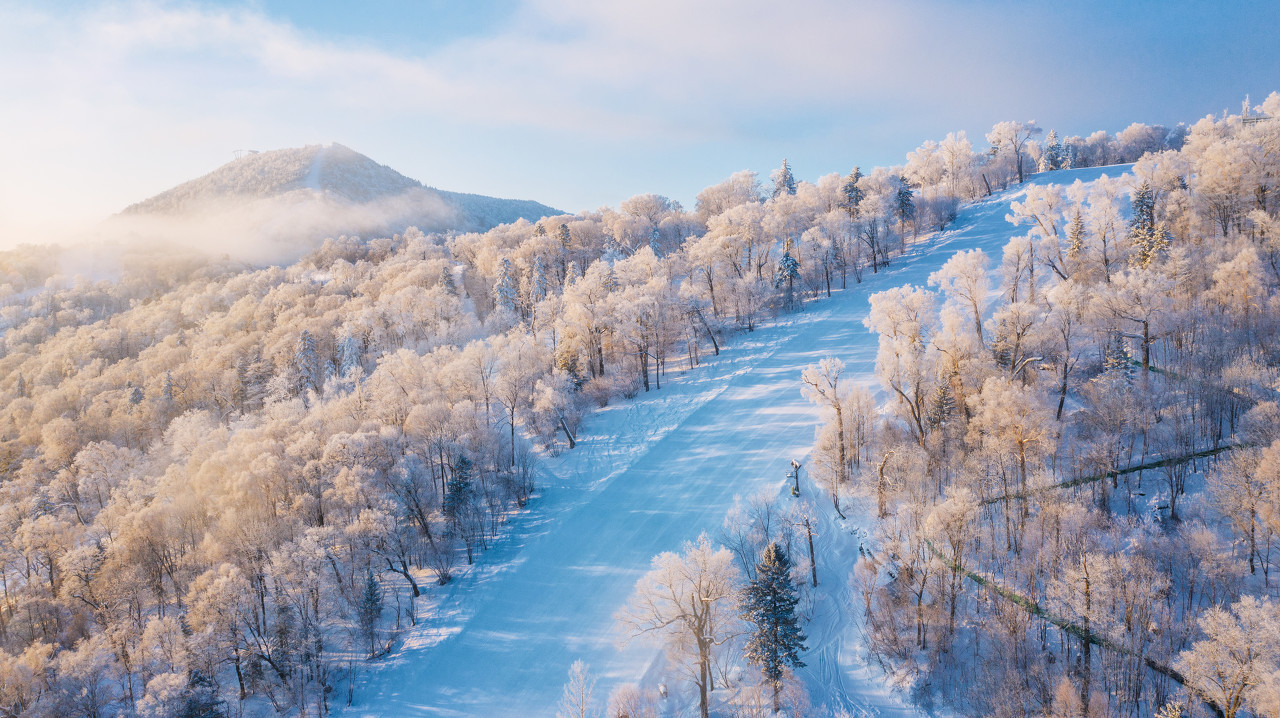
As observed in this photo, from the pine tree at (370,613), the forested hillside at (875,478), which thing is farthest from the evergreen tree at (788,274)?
the pine tree at (370,613)

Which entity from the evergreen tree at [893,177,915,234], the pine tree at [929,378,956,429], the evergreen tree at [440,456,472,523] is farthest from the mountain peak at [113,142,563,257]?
the pine tree at [929,378,956,429]

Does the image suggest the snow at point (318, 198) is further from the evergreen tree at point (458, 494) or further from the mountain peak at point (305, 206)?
the evergreen tree at point (458, 494)

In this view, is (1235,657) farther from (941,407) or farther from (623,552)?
(623,552)

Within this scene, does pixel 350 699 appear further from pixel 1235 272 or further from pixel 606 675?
pixel 1235 272

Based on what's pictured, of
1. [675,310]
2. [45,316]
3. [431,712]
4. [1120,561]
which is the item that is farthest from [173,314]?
[1120,561]

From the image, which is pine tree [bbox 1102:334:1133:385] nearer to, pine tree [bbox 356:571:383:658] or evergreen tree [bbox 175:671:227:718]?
pine tree [bbox 356:571:383:658]

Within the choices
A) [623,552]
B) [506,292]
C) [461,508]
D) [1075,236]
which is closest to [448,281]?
[506,292]
